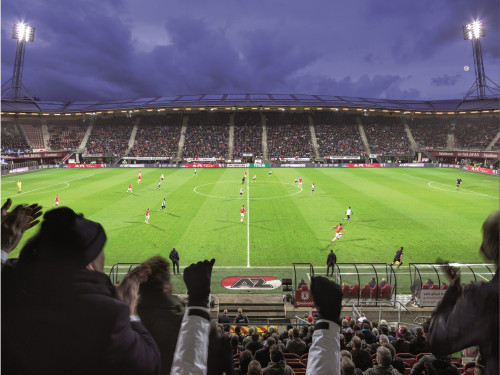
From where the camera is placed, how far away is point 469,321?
231cm

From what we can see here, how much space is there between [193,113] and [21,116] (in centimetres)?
4315

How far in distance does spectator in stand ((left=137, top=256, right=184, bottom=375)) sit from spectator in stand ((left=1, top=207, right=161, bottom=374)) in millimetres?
541

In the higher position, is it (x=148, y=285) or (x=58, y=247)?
(x=58, y=247)

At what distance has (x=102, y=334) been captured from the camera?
6.48 feet

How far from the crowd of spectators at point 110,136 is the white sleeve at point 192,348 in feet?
269

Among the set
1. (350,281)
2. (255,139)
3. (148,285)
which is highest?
(255,139)

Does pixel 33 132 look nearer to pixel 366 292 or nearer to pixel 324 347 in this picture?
pixel 366 292

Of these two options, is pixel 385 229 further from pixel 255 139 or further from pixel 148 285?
pixel 255 139

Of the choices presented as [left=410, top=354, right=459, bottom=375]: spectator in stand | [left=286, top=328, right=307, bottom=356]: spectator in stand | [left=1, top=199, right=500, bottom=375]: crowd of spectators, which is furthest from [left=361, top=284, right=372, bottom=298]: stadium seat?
[left=1, top=199, right=500, bottom=375]: crowd of spectators

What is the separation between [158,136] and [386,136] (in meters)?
59.8

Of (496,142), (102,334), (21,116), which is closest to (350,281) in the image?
(102,334)

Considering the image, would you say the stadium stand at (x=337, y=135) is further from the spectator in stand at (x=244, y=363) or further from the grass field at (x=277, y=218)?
the spectator in stand at (x=244, y=363)

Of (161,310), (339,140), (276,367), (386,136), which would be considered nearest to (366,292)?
(276,367)

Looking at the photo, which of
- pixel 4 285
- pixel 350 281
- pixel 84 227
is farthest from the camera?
pixel 350 281
